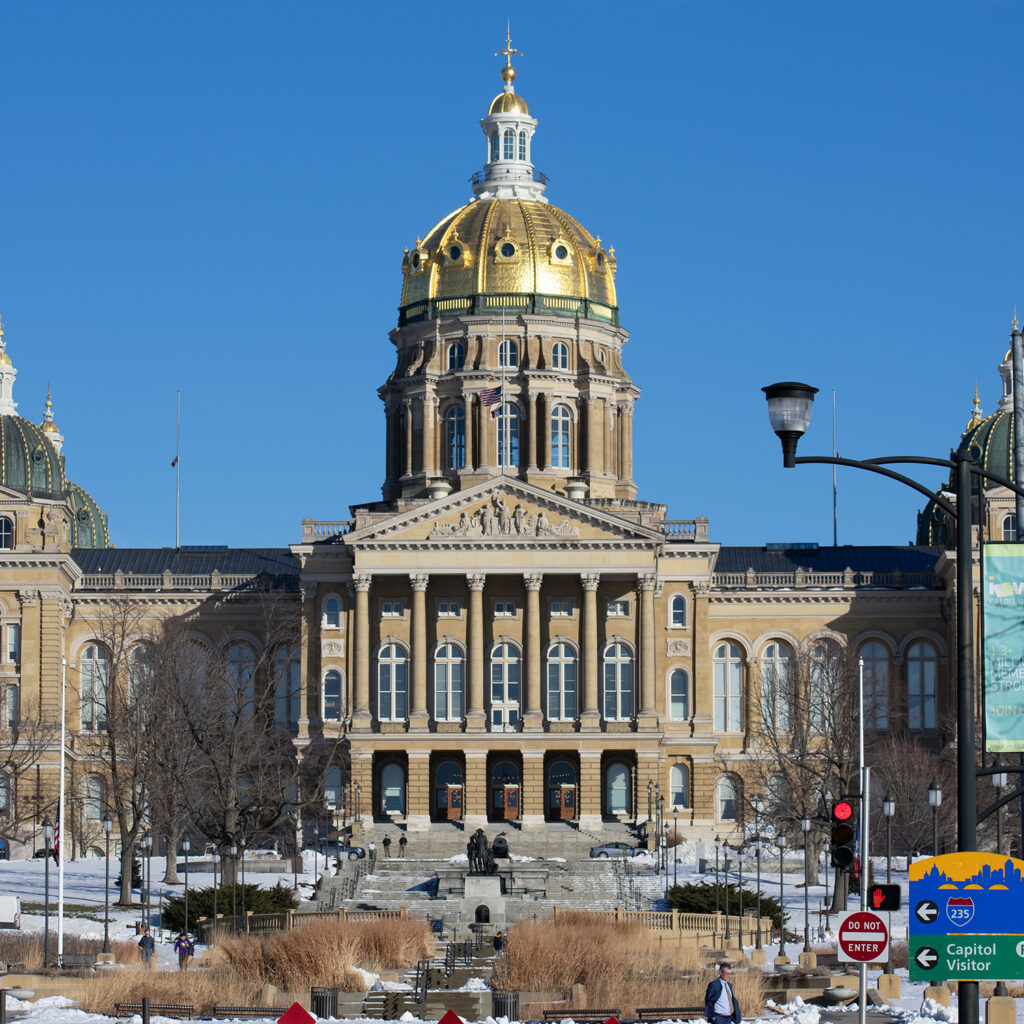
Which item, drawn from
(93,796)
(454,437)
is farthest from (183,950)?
(454,437)

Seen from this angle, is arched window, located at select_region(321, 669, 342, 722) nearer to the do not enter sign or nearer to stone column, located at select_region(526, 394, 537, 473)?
stone column, located at select_region(526, 394, 537, 473)

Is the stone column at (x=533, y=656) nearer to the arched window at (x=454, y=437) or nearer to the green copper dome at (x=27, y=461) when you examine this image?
the arched window at (x=454, y=437)

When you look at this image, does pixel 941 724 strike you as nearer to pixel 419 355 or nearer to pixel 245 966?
pixel 419 355

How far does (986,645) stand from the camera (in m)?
25.5

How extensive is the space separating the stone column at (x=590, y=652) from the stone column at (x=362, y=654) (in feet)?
29.8

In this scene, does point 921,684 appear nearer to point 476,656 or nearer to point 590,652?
point 590,652

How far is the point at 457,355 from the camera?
112 meters

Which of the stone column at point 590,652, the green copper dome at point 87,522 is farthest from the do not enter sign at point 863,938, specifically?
the green copper dome at point 87,522

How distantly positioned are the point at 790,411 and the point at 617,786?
256ft

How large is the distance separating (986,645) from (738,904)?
44497mm

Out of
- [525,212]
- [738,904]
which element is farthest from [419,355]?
[738,904]

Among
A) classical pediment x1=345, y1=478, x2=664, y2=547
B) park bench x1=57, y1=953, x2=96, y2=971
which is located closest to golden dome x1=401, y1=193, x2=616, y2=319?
classical pediment x1=345, y1=478, x2=664, y2=547

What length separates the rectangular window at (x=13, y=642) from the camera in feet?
347

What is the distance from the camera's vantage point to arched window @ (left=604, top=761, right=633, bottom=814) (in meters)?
101
